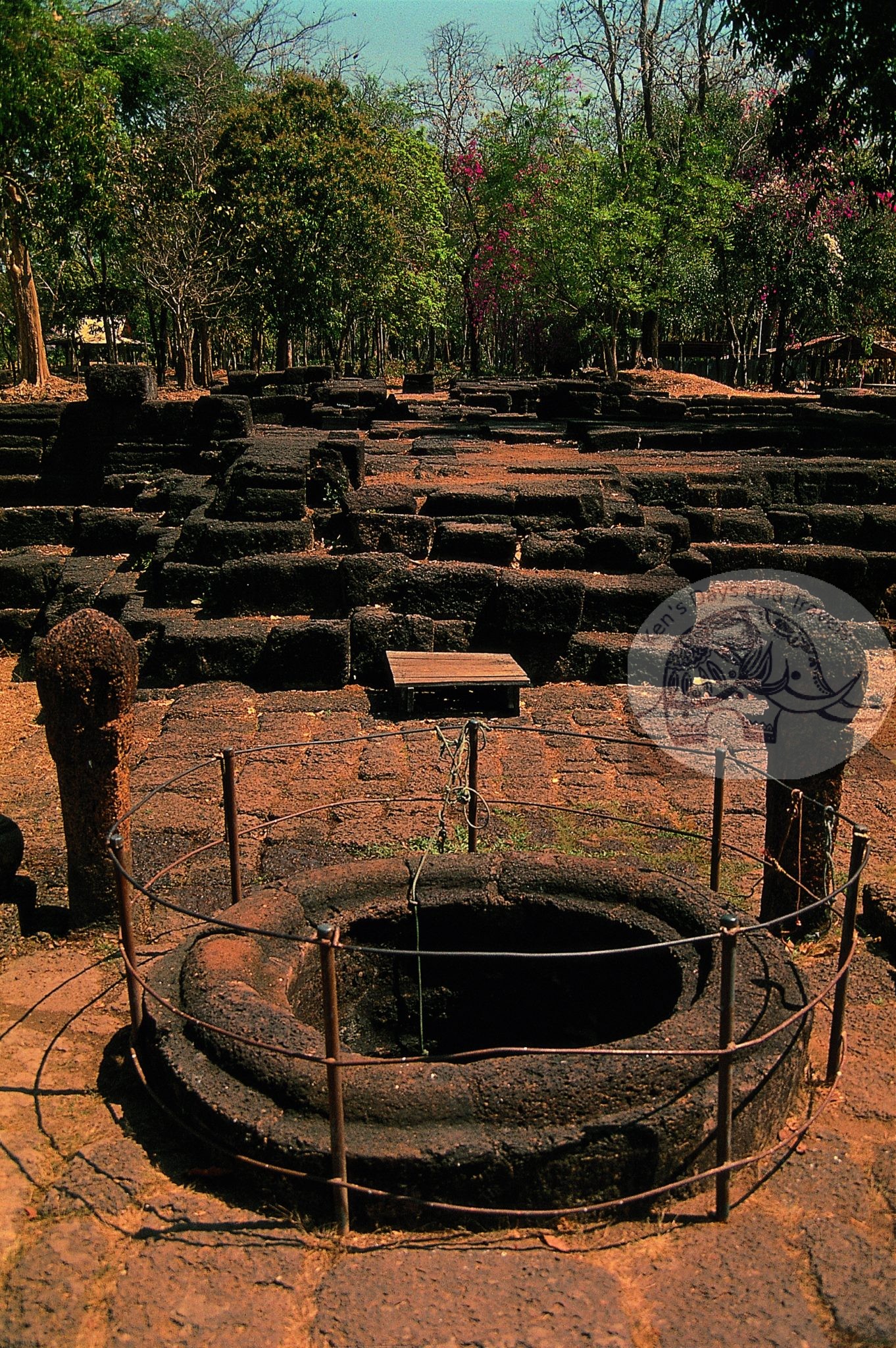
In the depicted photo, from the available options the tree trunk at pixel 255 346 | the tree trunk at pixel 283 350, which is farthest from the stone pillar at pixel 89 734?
the tree trunk at pixel 255 346

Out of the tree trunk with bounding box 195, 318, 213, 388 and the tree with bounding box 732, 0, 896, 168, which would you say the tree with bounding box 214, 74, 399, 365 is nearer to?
the tree trunk with bounding box 195, 318, 213, 388

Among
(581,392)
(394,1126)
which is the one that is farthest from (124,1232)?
(581,392)

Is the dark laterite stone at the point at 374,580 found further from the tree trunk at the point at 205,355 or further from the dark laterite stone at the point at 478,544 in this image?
the tree trunk at the point at 205,355

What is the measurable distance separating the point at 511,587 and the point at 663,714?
5.40 feet

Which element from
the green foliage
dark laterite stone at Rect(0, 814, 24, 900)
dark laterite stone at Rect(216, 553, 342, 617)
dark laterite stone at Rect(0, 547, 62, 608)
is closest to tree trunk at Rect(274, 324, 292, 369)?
the green foliage

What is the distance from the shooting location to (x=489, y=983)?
5078mm

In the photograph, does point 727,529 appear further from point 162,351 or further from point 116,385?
point 162,351

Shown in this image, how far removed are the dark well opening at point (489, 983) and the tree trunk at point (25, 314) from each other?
1914 cm

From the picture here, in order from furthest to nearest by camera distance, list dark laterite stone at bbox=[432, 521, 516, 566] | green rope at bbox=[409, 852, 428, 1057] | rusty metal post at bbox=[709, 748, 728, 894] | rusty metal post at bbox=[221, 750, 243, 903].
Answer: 1. dark laterite stone at bbox=[432, 521, 516, 566]
2. rusty metal post at bbox=[709, 748, 728, 894]
3. rusty metal post at bbox=[221, 750, 243, 903]
4. green rope at bbox=[409, 852, 428, 1057]

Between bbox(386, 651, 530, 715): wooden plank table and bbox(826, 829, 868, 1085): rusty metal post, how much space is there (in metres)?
4.31

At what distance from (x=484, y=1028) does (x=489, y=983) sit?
0.68 feet


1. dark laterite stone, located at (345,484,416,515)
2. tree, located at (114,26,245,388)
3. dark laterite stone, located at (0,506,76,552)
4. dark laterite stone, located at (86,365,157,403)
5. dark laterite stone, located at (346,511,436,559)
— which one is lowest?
dark laterite stone, located at (0,506,76,552)

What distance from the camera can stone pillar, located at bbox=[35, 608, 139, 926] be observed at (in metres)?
5.26

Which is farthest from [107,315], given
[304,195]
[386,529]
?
[386,529]
